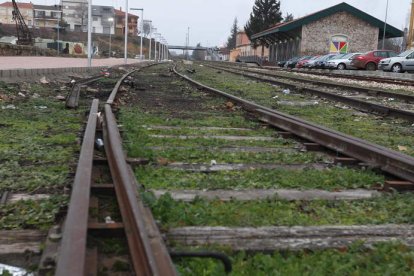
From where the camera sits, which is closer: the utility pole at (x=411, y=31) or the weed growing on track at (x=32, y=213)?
the weed growing on track at (x=32, y=213)

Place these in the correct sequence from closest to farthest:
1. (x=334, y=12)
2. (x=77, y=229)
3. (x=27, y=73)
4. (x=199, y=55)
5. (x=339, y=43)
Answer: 1. (x=77, y=229)
2. (x=27, y=73)
3. (x=334, y=12)
4. (x=339, y=43)
5. (x=199, y=55)

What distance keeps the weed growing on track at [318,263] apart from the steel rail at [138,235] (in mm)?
147

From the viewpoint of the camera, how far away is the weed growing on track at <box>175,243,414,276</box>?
2174mm

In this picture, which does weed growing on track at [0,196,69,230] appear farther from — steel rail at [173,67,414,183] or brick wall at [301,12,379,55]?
brick wall at [301,12,379,55]

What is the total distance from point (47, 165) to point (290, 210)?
6.97ft

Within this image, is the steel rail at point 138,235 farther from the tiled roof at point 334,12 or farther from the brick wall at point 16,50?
the tiled roof at point 334,12

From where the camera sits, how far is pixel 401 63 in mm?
29719

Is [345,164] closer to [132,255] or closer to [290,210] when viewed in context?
[290,210]

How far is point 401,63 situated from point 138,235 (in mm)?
30251

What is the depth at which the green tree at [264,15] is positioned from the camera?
291 ft

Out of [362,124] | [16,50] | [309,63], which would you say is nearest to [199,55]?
[309,63]

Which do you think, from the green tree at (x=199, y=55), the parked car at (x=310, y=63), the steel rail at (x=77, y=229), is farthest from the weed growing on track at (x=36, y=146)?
the green tree at (x=199, y=55)

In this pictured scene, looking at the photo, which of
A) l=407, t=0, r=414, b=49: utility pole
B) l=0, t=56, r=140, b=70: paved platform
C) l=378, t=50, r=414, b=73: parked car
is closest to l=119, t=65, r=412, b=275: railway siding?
l=0, t=56, r=140, b=70: paved platform

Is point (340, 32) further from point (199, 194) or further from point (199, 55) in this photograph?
point (199, 55)
